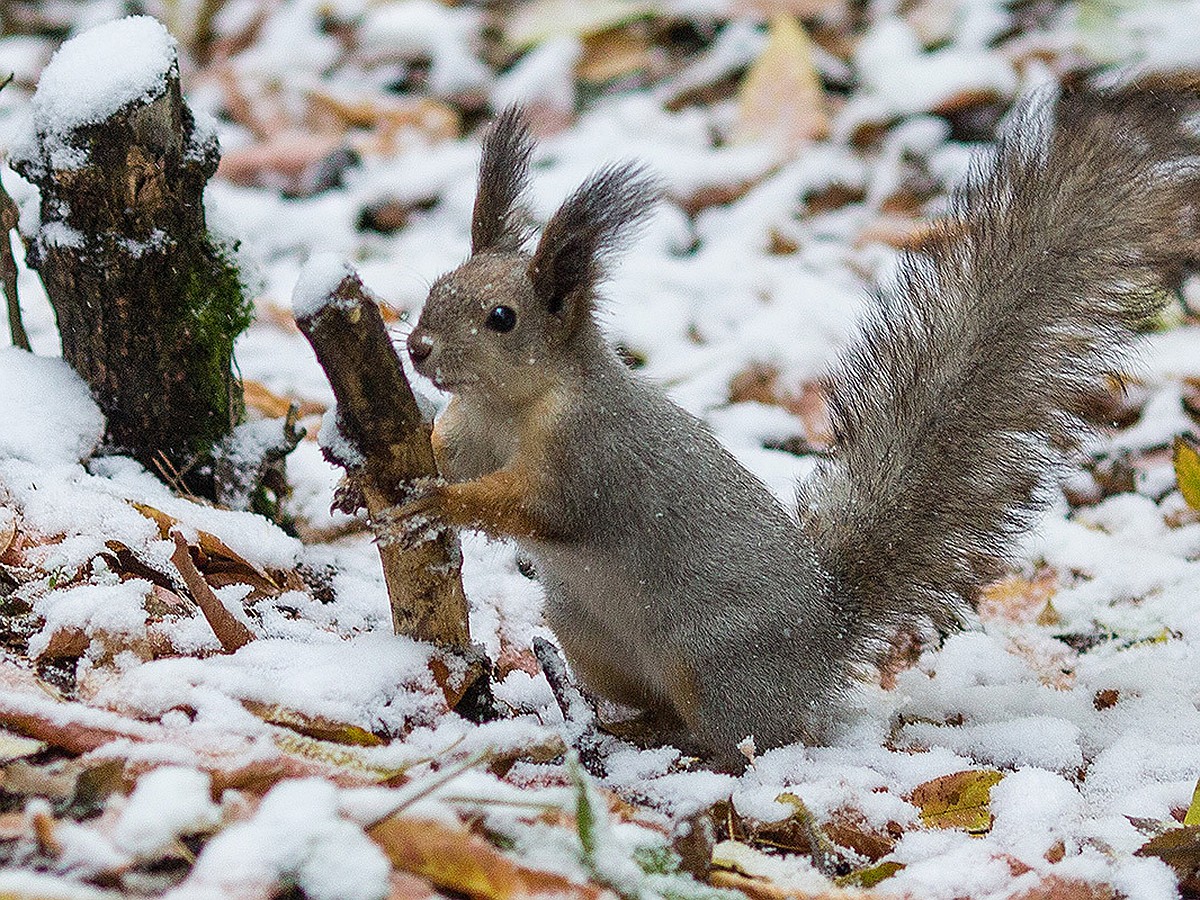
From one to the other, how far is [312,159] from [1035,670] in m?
2.85

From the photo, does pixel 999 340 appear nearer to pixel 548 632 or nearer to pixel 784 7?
pixel 548 632

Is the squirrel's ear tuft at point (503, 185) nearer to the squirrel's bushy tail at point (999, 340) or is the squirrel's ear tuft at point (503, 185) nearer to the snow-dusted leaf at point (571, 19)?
the squirrel's bushy tail at point (999, 340)

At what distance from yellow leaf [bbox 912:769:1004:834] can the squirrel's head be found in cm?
79

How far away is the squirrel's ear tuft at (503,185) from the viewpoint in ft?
6.57

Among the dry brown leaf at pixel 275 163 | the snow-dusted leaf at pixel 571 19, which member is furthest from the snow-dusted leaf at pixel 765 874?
the snow-dusted leaf at pixel 571 19

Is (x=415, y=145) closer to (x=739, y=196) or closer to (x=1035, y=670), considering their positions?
(x=739, y=196)

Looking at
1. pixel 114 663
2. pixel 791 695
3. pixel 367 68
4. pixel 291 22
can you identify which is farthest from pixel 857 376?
pixel 291 22

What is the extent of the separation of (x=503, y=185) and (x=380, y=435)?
53cm

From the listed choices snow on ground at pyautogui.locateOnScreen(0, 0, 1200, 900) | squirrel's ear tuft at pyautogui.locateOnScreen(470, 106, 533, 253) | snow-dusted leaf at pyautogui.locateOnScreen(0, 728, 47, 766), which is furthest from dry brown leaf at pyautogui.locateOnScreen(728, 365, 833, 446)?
snow-dusted leaf at pyautogui.locateOnScreen(0, 728, 47, 766)

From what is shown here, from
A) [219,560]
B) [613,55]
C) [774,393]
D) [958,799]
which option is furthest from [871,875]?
[613,55]

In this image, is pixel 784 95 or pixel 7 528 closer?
pixel 7 528

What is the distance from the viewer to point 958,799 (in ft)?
5.90

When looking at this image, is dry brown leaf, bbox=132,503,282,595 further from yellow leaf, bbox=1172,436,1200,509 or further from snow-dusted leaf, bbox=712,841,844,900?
yellow leaf, bbox=1172,436,1200,509

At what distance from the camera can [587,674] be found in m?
2.19
